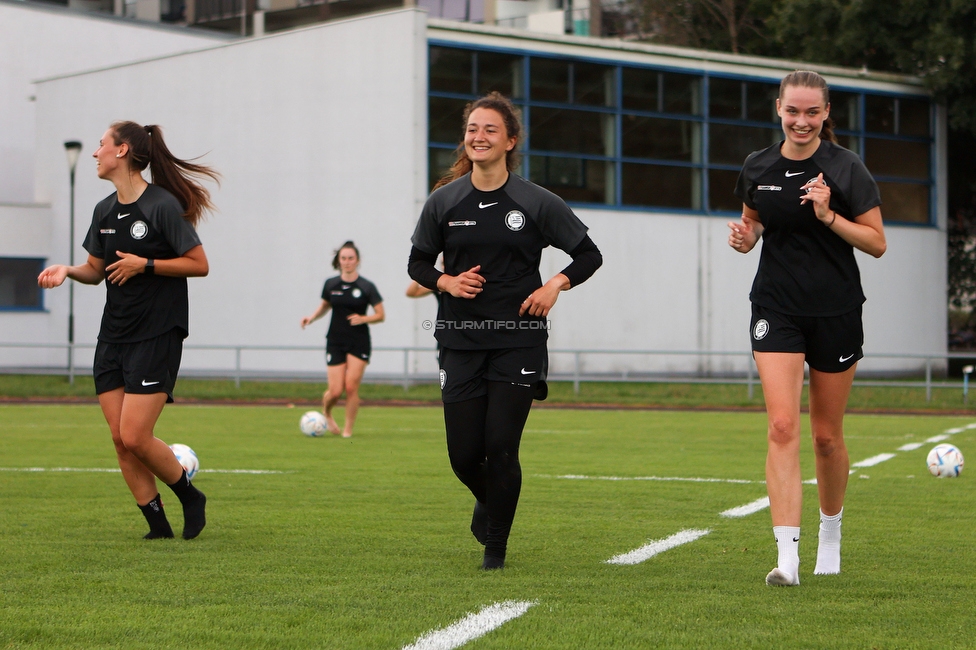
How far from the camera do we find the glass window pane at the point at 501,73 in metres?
30.3

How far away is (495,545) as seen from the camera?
6.10m

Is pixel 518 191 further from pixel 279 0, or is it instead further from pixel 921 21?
pixel 279 0

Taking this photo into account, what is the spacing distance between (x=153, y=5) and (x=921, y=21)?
2925 cm

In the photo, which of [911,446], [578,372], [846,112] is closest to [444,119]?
[578,372]

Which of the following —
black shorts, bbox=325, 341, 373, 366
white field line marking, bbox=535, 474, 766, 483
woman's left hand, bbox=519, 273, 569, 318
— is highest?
woman's left hand, bbox=519, 273, 569, 318

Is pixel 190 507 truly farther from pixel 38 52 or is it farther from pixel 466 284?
pixel 38 52

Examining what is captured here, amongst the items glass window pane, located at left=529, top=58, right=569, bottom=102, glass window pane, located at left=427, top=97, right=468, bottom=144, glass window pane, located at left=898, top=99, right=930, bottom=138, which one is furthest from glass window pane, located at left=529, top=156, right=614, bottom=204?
glass window pane, located at left=898, top=99, right=930, bottom=138

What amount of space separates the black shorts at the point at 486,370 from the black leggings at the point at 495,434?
0.10ft

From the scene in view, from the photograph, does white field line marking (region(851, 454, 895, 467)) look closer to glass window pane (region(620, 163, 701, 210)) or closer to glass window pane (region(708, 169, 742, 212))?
glass window pane (region(620, 163, 701, 210))

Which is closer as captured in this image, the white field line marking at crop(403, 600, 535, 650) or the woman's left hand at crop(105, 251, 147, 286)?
the white field line marking at crop(403, 600, 535, 650)

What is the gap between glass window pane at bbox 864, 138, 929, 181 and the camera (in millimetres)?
35156

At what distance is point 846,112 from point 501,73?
1012 cm

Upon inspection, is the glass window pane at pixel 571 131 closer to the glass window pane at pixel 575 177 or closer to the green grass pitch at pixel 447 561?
the glass window pane at pixel 575 177

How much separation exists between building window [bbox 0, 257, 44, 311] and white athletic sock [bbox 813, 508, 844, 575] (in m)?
32.7
